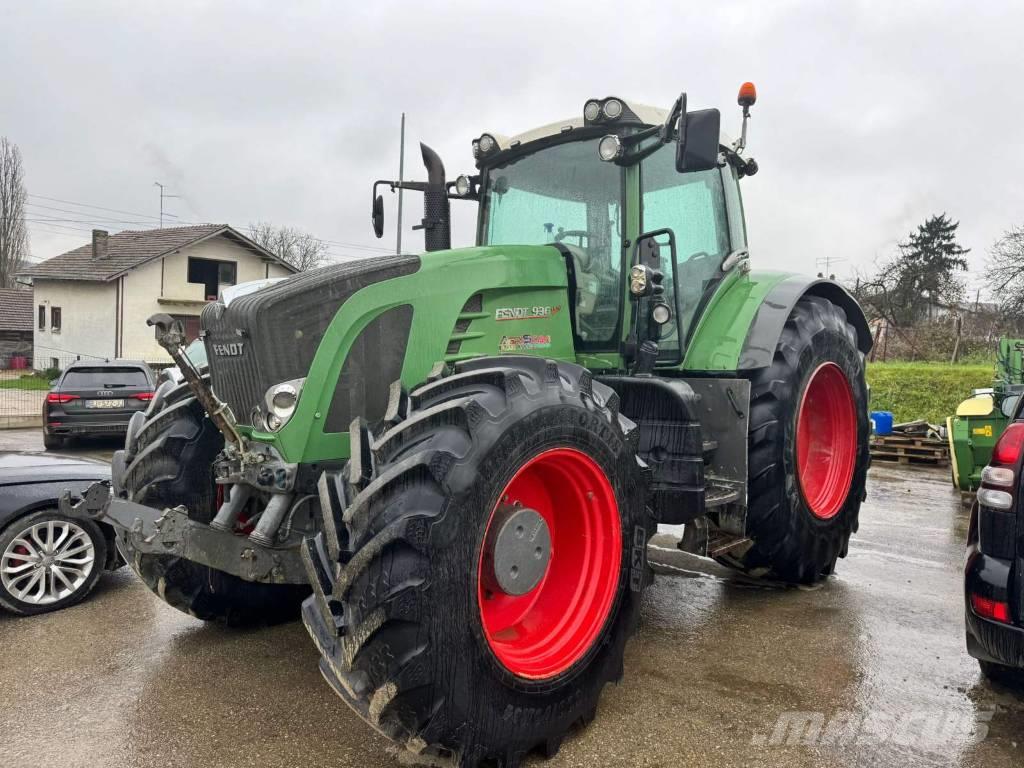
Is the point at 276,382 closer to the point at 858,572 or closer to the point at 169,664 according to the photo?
the point at 169,664

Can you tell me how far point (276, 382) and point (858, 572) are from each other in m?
4.22

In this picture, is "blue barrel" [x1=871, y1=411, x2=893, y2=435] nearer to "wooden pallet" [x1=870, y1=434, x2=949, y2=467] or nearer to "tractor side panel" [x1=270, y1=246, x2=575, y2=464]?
"wooden pallet" [x1=870, y1=434, x2=949, y2=467]

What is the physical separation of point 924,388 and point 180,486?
13.3m

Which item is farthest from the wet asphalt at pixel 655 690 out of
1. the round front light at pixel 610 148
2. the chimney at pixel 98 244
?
the chimney at pixel 98 244

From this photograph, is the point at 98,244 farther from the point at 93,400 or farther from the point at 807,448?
the point at 807,448

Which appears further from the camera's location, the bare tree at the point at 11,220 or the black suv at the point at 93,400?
the bare tree at the point at 11,220

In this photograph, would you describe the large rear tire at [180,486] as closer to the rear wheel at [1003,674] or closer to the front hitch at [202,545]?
the front hitch at [202,545]

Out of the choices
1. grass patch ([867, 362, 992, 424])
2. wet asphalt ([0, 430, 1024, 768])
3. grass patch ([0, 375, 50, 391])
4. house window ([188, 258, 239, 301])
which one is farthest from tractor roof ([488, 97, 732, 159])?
house window ([188, 258, 239, 301])

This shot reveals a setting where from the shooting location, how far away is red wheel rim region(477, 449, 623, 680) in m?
3.09

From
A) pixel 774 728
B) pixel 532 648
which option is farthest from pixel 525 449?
pixel 774 728

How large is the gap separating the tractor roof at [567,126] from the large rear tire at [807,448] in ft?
4.74

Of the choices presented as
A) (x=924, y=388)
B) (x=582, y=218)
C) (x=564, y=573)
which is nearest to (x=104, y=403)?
(x=582, y=218)

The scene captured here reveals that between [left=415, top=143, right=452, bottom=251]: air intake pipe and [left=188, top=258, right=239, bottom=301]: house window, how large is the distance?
26140 mm

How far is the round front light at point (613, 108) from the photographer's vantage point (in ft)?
13.1
